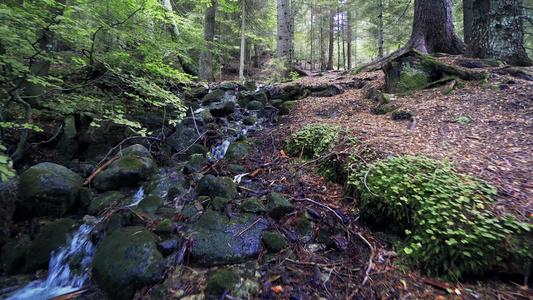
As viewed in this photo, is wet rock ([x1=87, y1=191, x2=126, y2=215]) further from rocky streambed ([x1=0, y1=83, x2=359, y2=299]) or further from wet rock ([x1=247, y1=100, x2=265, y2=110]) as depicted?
wet rock ([x1=247, y1=100, x2=265, y2=110])

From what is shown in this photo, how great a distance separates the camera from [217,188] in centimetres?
425

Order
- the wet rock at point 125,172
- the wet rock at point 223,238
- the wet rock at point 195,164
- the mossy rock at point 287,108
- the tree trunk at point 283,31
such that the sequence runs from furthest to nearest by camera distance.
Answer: the tree trunk at point 283,31 → the mossy rock at point 287,108 → the wet rock at point 195,164 → the wet rock at point 125,172 → the wet rock at point 223,238

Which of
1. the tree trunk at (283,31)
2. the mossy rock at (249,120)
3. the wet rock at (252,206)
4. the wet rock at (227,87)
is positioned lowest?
the wet rock at (252,206)

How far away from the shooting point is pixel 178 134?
22.8ft

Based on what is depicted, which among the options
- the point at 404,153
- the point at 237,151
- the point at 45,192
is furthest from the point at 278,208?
the point at 45,192

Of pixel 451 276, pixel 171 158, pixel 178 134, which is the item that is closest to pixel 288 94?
pixel 178 134

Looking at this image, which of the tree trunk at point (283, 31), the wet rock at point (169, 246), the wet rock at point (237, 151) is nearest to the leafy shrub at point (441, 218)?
the wet rock at point (169, 246)

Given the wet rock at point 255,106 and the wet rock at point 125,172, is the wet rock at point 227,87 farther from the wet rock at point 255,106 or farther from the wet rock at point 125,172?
the wet rock at point 125,172

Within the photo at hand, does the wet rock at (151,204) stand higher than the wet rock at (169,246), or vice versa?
the wet rock at (151,204)

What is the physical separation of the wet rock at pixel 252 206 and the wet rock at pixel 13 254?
3393 millimetres

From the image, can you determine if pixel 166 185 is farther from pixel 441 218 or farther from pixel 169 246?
pixel 441 218

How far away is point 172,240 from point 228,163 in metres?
2.47

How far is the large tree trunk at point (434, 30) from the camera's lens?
789 centimetres

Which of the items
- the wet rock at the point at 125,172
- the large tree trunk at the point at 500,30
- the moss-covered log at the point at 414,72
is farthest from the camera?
the moss-covered log at the point at 414,72
